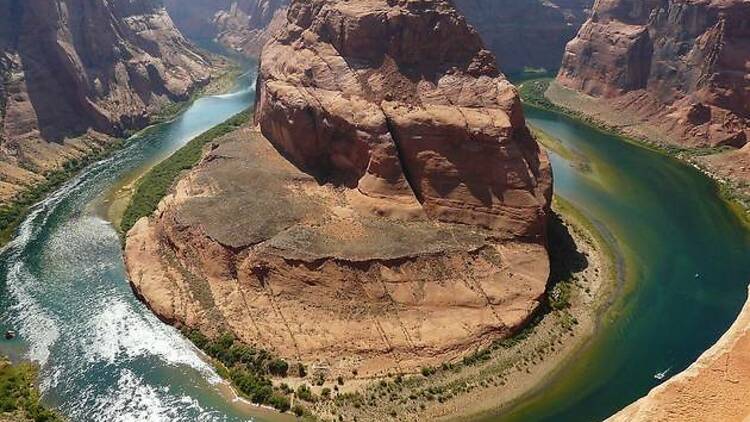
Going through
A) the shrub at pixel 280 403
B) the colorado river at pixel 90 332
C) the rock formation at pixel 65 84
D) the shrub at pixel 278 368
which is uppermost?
the rock formation at pixel 65 84

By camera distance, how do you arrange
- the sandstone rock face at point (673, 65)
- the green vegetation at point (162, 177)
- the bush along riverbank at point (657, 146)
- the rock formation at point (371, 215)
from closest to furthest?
the rock formation at point (371, 215), the green vegetation at point (162, 177), the bush along riverbank at point (657, 146), the sandstone rock face at point (673, 65)

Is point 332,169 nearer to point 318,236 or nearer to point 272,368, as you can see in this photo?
point 318,236

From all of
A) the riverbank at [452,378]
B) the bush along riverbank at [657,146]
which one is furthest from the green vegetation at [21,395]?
the bush along riverbank at [657,146]

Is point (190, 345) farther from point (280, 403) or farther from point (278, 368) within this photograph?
point (280, 403)

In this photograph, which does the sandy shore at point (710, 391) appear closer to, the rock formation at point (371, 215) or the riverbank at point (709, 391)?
the riverbank at point (709, 391)

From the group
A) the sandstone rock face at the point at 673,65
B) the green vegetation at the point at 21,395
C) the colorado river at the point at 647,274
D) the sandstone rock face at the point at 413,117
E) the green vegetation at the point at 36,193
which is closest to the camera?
the green vegetation at the point at 21,395

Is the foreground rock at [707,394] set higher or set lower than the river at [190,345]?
higher

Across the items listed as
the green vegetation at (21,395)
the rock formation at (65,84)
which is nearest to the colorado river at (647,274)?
the green vegetation at (21,395)

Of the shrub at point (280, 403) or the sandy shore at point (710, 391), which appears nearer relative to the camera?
the sandy shore at point (710, 391)
